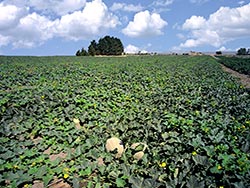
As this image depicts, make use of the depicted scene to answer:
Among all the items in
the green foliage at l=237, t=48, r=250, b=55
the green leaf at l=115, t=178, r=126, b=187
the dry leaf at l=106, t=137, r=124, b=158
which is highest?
the green leaf at l=115, t=178, r=126, b=187

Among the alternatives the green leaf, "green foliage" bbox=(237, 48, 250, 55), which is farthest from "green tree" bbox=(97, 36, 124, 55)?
the green leaf

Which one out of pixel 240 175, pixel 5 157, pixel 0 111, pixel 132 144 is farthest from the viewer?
pixel 0 111

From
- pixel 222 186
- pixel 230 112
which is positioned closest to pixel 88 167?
pixel 222 186

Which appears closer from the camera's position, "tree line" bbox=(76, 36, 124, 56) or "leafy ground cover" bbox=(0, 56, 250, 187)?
"leafy ground cover" bbox=(0, 56, 250, 187)

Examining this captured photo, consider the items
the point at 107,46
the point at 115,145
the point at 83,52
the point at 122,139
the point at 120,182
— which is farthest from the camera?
the point at 107,46

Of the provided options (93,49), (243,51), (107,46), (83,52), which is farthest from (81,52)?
(243,51)

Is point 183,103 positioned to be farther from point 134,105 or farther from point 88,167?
point 88,167

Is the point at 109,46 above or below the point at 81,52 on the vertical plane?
above

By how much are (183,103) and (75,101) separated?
319cm

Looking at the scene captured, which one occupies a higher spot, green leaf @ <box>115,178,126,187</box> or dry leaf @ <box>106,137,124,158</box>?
green leaf @ <box>115,178,126,187</box>

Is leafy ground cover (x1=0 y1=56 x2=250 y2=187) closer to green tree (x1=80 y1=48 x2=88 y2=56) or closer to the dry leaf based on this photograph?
the dry leaf

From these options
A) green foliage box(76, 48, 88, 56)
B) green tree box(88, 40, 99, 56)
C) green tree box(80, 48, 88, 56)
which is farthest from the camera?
green tree box(88, 40, 99, 56)

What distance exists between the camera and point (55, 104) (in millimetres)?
7473

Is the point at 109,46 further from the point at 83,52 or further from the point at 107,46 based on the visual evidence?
the point at 83,52
